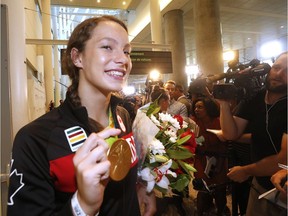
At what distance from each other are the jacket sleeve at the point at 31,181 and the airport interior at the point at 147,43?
0.43 meters

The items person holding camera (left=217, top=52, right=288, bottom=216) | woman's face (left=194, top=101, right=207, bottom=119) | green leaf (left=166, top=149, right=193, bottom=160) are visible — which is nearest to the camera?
person holding camera (left=217, top=52, right=288, bottom=216)

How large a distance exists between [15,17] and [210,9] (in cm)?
556

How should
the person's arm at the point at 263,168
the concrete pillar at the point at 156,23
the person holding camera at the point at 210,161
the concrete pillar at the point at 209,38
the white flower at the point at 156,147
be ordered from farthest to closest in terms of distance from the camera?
the concrete pillar at the point at 156,23 < the concrete pillar at the point at 209,38 < the person holding camera at the point at 210,161 < the white flower at the point at 156,147 < the person's arm at the point at 263,168

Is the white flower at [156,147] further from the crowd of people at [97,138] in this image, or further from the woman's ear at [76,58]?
the woman's ear at [76,58]

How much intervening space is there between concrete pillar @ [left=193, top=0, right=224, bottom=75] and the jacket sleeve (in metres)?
5.61

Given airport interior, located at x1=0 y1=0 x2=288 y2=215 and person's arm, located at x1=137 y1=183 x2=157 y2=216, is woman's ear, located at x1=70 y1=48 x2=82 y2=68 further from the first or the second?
person's arm, located at x1=137 y1=183 x2=157 y2=216

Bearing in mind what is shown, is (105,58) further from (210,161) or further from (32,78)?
(32,78)

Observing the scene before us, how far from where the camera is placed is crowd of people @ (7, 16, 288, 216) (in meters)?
0.72

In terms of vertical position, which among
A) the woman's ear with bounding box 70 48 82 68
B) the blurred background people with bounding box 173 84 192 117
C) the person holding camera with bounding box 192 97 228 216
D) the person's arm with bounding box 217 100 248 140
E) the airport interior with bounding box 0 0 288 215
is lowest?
the person holding camera with bounding box 192 97 228 216

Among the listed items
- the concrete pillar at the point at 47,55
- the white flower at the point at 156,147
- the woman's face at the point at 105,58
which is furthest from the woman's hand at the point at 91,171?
the concrete pillar at the point at 47,55

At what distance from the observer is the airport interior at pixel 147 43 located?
4.63 feet

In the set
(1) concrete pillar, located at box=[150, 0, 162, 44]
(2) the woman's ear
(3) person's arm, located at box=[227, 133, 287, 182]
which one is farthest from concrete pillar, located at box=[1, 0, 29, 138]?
(1) concrete pillar, located at box=[150, 0, 162, 44]

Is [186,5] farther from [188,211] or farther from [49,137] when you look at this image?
[49,137]

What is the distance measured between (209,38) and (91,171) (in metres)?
6.03
